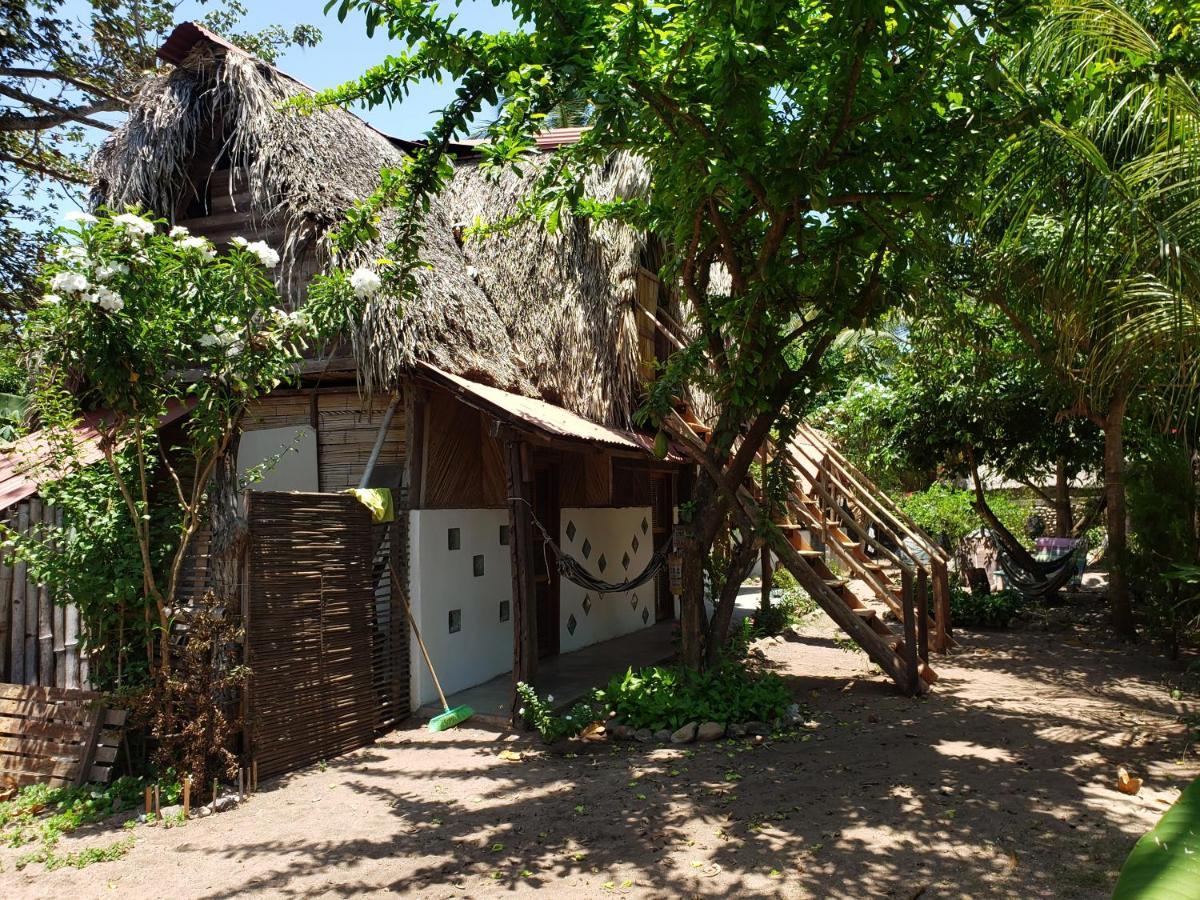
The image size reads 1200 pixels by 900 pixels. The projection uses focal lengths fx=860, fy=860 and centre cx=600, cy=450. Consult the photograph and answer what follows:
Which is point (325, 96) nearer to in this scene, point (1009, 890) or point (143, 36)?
point (1009, 890)

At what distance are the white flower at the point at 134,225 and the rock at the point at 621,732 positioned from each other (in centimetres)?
420

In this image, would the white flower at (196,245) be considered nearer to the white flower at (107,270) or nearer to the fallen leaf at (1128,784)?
the white flower at (107,270)

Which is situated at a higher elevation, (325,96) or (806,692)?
(325,96)

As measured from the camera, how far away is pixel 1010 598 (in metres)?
11.0

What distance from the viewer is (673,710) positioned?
6.03 metres

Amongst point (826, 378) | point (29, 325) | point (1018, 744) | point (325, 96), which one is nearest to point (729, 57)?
point (325, 96)

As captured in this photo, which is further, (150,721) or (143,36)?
(143,36)

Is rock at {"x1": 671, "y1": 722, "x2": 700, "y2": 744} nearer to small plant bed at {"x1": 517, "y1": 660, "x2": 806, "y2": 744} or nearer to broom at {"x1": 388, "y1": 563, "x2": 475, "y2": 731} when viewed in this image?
small plant bed at {"x1": 517, "y1": 660, "x2": 806, "y2": 744}

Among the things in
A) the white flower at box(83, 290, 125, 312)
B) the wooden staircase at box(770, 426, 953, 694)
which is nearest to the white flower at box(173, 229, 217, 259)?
the white flower at box(83, 290, 125, 312)

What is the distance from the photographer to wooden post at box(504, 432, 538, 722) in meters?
6.20

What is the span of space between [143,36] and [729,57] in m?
10.3

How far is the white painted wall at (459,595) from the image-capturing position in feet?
21.3

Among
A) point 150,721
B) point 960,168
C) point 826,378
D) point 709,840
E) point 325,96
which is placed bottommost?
point 709,840

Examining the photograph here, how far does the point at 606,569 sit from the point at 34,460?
5880 mm
